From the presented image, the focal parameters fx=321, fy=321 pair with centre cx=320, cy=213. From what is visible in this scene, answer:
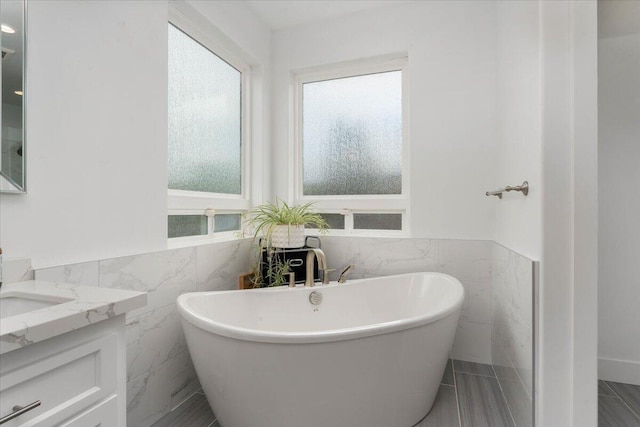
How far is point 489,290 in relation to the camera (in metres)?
2.12

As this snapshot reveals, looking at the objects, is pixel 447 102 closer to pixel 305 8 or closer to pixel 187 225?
pixel 305 8

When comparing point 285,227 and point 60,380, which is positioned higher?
point 285,227

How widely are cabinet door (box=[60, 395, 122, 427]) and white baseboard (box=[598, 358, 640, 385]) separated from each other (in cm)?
249

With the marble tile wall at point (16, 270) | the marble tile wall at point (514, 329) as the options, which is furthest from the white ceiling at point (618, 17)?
the marble tile wall at point (16, 270)

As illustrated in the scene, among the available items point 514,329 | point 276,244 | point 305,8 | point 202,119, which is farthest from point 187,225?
point 514,329

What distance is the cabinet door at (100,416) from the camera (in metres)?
0.70

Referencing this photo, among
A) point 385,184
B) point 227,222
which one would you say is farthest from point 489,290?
point 227,222

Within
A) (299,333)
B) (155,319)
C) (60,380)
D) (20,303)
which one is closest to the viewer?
(60,380)

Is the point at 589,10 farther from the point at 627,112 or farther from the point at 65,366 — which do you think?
the point at 65,366

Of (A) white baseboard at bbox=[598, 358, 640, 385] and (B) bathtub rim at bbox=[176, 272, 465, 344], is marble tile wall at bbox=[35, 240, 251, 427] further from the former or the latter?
(A) white baseboard at bbox=[598, 358, 640, 385]

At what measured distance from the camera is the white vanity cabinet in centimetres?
60

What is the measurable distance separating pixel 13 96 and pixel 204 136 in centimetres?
113

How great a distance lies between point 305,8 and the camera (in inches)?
92.9

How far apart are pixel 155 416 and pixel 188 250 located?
813mm
